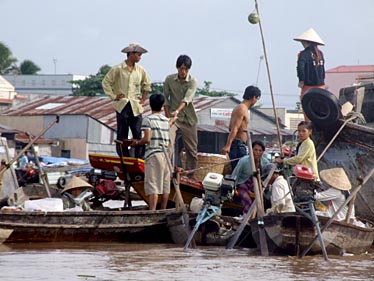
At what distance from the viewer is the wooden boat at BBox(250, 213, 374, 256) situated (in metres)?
9.15

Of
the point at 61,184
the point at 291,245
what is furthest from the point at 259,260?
the point at 61,184

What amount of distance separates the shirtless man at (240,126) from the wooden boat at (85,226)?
110 centimetres

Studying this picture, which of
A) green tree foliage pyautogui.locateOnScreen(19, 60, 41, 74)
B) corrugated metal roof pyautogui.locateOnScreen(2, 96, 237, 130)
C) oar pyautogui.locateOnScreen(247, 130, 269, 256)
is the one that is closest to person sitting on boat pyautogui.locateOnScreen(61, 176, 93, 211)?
oar pyautogui.locateOnScreen(247, 130, 269, 256)

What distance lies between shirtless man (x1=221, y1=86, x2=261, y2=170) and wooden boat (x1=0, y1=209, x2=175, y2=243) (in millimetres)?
1095

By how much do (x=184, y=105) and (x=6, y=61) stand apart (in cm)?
5378

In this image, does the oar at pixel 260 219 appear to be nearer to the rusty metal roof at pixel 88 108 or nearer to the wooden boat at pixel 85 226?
the wooden boat at pixel 85 226

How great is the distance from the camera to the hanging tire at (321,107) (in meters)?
11.2

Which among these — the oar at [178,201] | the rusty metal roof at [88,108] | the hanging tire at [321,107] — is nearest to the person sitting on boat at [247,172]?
the oar at [178,201]

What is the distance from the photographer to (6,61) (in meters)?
63.5

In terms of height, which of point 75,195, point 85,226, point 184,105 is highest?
point 184,105

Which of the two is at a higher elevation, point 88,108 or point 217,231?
point 88,108

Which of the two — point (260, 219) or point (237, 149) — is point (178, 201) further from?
point (260, 219)

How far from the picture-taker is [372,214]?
11.4 meters

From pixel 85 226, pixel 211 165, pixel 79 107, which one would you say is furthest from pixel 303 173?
pixel 79 107
